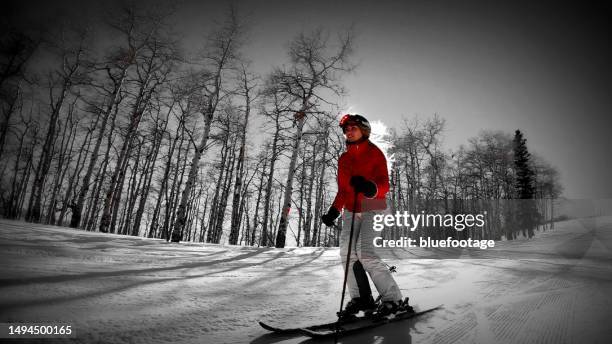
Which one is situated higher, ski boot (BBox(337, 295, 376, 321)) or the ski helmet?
the ski helmet

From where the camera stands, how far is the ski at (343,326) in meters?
1.84

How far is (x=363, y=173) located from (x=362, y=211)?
382mm

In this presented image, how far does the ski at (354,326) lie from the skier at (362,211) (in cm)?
7

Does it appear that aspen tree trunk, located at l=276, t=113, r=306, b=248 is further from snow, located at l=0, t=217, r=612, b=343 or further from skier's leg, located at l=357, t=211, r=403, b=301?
skier's leg, located at l=357, t=211, r=403, b=301

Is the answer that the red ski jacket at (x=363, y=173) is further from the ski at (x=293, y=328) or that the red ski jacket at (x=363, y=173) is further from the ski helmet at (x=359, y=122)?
the ski at (x=293, y=328)

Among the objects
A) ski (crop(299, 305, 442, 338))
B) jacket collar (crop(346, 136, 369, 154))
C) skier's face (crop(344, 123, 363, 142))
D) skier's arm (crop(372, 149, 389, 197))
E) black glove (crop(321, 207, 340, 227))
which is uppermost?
skier's face (crop(344, 123, 363, 142))

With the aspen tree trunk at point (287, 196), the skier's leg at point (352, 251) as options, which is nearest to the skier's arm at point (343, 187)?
the skier's leg at point (352, 251)

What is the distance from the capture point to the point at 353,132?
2832 millimetres

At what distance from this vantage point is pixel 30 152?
88.0 feet

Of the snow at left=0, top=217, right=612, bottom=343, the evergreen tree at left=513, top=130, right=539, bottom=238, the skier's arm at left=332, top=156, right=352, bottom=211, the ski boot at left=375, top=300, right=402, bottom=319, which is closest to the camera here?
the snow at left=0, top=217, right=612, bottom=343

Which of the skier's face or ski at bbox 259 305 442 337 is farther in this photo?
the skier's face

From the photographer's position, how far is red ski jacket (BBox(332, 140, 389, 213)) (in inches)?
105

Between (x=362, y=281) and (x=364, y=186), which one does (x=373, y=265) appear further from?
(x=364, y=186)

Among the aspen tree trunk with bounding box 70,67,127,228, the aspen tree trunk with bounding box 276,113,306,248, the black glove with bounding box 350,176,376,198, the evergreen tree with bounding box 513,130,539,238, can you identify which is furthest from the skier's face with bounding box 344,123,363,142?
the evergreen tree with bounding box 513,130,539,238
